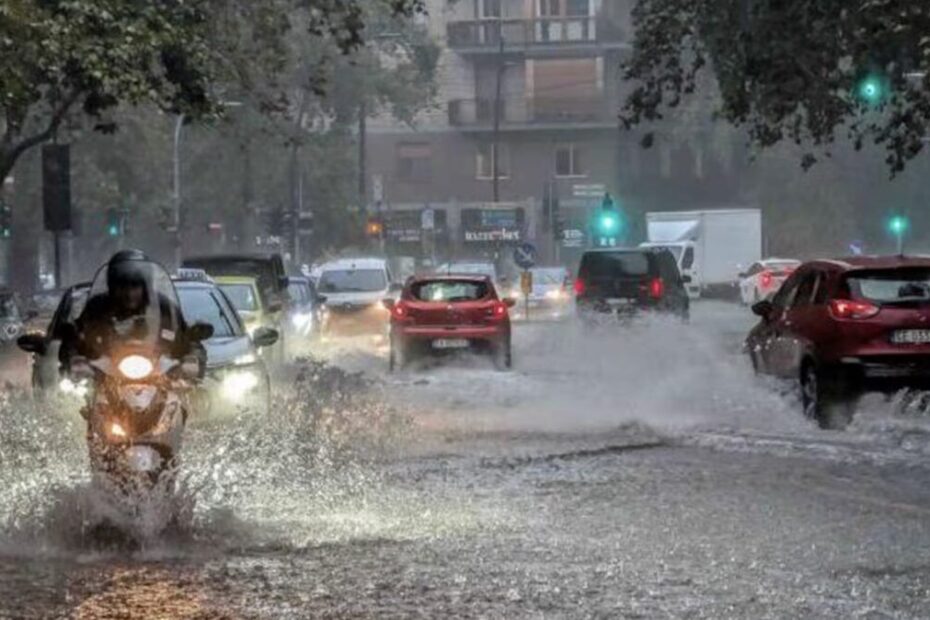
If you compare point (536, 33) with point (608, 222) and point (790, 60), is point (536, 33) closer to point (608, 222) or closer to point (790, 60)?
point (608, 222)

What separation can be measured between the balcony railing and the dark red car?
63.0 meters

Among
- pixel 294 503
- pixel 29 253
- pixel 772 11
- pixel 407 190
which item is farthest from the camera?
pixel 407 190

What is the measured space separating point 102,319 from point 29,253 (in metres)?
43.9

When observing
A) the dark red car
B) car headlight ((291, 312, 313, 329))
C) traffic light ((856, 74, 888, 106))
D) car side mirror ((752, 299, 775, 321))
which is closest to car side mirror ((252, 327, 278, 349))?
the dark red car

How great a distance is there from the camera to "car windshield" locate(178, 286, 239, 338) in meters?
18.2

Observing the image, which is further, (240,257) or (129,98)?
(240,257)

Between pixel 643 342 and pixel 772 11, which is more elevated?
pixel 772 11

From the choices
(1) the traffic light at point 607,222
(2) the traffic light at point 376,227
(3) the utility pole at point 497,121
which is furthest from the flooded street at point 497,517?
(3) the utility pole at point 497,121

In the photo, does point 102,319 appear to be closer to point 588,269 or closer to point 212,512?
point 212,512

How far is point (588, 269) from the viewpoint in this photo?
36.8m

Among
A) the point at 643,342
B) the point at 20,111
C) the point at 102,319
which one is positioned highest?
the point at 20,111

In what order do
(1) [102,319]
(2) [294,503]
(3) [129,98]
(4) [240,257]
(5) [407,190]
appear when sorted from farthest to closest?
(5) [407,190], (4) [240,257], (3) [129,98], (2) [294,503], (1) [102,319]

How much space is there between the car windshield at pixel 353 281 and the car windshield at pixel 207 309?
83.2ft

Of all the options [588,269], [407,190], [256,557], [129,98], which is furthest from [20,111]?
[407,190]
